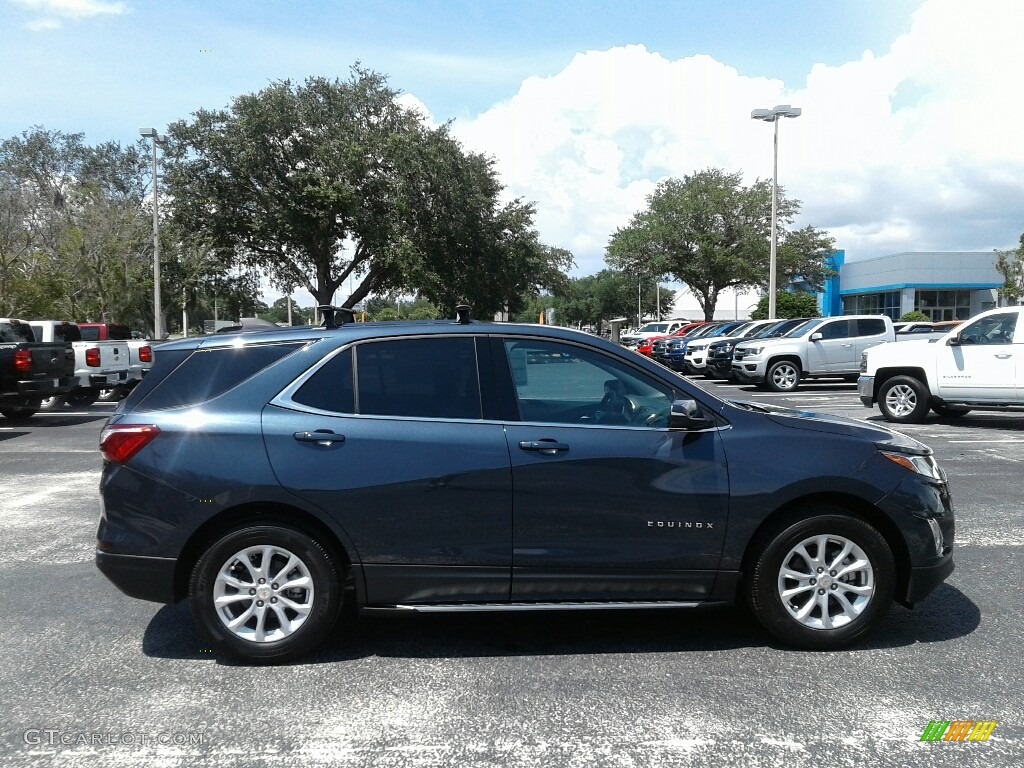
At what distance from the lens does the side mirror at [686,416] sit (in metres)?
4.30

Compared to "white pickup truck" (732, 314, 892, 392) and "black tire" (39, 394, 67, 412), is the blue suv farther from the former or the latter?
"white pickup truck" (732, 314, 892, 392)

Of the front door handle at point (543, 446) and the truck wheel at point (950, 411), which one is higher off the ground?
the front door handle at point (543, 446)

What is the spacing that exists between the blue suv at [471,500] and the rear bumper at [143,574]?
0.01 meters

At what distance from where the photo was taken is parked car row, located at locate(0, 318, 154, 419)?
549 inches

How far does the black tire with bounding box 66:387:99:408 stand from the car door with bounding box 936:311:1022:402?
15.7 metres

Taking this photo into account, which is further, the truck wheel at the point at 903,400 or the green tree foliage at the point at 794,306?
the green tree foliage at the point at 794,306

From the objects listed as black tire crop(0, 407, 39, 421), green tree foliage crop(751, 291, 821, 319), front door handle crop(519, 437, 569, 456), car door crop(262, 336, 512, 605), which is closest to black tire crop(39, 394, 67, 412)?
black tire crop(0, 407, 39, 421)

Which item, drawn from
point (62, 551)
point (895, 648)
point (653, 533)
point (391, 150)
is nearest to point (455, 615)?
point (653, 533)

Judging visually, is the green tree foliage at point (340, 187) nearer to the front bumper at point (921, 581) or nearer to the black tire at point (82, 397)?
the black tire at point (82, 397)

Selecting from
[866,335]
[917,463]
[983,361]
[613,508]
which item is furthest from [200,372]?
[866,335]

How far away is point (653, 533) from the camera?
4.33 meters

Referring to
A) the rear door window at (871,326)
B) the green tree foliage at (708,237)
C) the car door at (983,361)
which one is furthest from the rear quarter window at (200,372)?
the green tree foliage at (708,237)

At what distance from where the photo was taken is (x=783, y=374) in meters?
21.1

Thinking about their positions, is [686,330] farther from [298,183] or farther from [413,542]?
[413,542]
